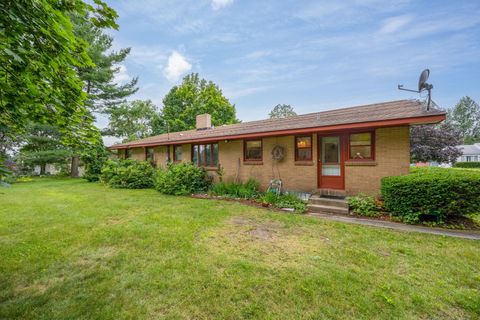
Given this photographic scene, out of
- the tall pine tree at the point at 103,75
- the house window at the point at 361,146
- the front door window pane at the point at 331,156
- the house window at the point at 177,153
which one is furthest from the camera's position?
the tall pine tree at the point at 103,75

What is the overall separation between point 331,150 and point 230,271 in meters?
6.12

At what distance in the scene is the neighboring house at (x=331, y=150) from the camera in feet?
20.6

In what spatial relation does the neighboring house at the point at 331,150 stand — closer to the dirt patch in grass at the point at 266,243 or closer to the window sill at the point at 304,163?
the window sill at the point at 304,163

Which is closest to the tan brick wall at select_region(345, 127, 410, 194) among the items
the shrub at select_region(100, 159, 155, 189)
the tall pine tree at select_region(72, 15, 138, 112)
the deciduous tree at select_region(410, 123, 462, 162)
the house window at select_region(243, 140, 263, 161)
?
the house window at select_region(243, 140, 263, 161)

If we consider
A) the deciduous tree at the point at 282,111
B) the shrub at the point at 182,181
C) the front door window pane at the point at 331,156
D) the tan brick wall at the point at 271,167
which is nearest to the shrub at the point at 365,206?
the front door window pane at the point at 331,156

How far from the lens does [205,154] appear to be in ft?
37.6

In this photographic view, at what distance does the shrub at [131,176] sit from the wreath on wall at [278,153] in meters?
7.62

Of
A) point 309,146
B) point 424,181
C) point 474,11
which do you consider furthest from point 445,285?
point 474,11

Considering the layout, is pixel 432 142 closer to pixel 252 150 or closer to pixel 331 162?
pixel 331 162

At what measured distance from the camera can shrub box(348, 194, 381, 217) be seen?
5.88 meters

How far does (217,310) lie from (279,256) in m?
1.55

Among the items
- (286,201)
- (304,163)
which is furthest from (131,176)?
(304,163)

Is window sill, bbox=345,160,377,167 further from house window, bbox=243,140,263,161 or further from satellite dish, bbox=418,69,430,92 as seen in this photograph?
house window, bbox=243,140,263,161

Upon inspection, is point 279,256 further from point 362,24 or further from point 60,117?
point 362,24
